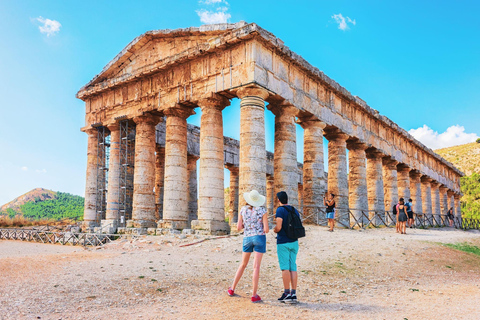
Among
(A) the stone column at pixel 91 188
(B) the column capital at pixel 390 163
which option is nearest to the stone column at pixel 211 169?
(A) the stone column at pixel 91 188

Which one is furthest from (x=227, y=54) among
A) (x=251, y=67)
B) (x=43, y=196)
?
(x=43, y=196)

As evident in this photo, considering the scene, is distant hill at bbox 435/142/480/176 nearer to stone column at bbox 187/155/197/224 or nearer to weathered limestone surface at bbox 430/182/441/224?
weathered limestone surface at bbox 430/182/441/224

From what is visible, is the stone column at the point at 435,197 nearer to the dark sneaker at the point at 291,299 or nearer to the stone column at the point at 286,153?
the stone column at the point at 286,153

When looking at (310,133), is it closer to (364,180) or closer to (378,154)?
(364,180)

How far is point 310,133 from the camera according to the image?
22375mm

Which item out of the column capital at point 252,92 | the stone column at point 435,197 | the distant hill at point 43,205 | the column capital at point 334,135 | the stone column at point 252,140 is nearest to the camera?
the stone column at point 252,140

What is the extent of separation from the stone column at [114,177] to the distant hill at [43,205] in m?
48.8

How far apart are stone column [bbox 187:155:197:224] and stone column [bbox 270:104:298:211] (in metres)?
10.5

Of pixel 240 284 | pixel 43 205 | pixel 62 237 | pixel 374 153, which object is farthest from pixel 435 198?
pixel 43 205

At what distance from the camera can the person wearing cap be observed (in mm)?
7500

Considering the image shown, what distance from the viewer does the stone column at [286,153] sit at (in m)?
19.7

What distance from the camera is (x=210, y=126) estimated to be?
19391 mm

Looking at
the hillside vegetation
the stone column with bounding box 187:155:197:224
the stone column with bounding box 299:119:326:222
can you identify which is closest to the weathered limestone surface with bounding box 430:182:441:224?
the hillside vegetation

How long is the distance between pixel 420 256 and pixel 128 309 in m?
9.93
